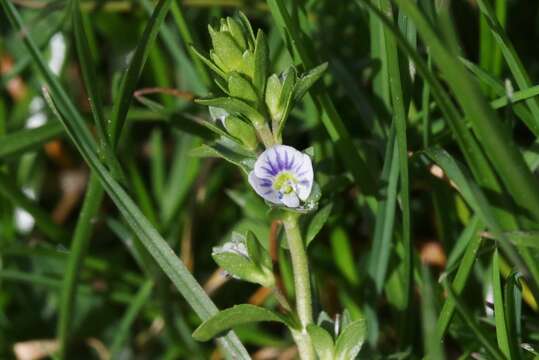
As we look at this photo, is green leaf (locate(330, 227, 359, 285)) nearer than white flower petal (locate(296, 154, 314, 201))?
No

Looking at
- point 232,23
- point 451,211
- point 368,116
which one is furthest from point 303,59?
point 451,211

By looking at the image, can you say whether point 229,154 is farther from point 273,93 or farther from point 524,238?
point 524,238

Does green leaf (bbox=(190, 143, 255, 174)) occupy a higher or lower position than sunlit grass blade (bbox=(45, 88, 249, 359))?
higher

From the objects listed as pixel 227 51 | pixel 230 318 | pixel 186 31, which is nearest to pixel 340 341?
pixel 230 318

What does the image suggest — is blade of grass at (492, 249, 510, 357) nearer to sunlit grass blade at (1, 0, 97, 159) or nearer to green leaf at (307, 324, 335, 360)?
green leaf at (307, 324, 335, 360)

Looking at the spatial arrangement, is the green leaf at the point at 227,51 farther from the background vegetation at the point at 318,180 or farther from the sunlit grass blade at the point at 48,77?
the sunlit grass blade at the point at 48,77

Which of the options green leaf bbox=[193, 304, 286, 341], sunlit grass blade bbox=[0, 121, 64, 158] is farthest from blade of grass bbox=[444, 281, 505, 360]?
sunlit grass blade bbox=[0, 121, 64, 158]
